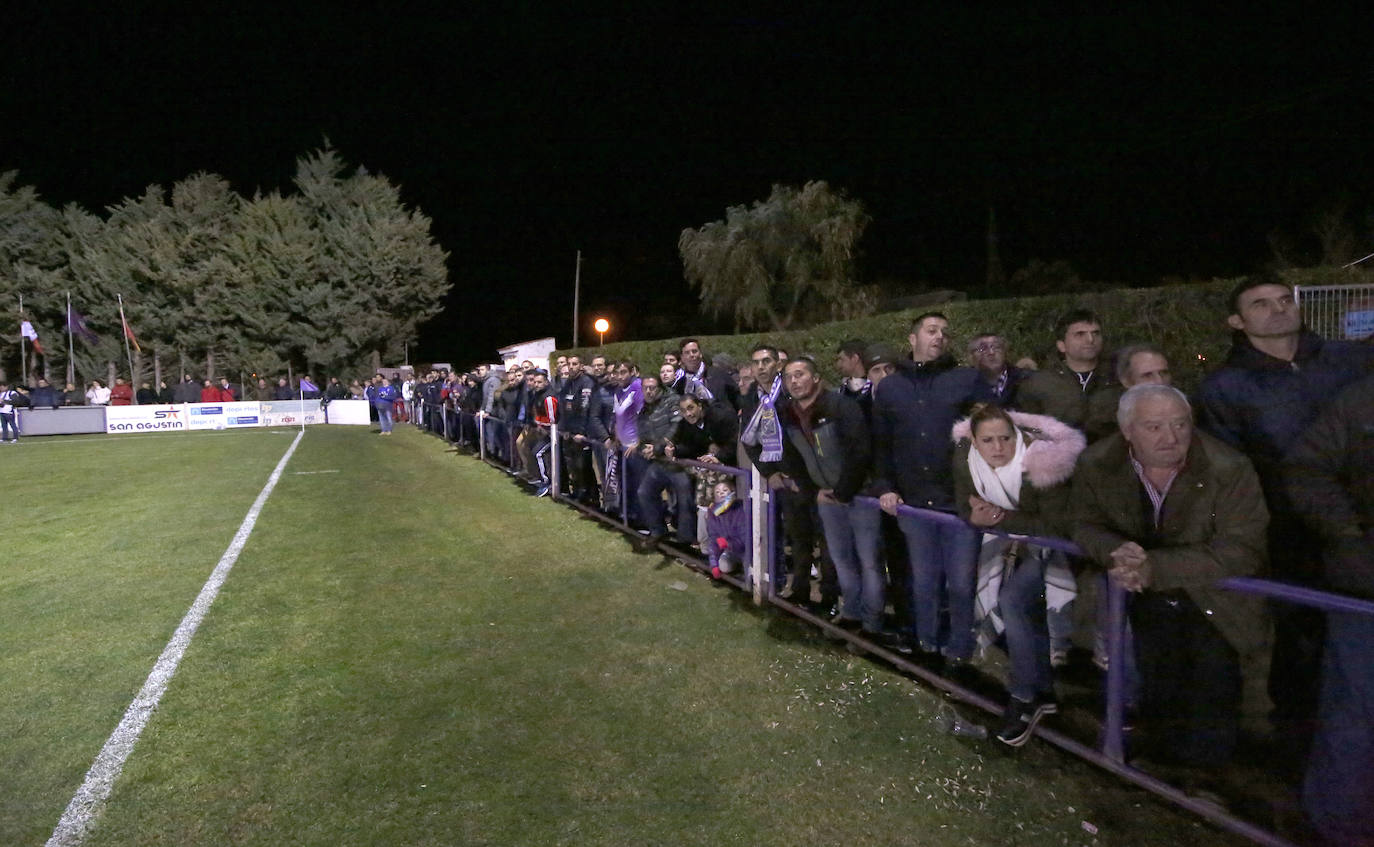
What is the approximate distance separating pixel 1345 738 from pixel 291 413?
32984 millimetres

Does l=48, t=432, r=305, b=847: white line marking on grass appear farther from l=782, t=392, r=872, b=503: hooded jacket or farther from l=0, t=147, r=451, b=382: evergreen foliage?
l=0, t=147, r=451, b=382: evergreen foliage

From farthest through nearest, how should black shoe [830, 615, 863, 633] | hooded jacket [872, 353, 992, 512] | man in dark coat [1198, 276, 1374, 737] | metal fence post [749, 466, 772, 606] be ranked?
1. metal fence post [749, 466, 772, 606]
2. black shoe [830, 615, 863, 633]
3. hooded jacket [872, 353, 992, 512]
4. man in dark coat [1198, 276, 1374, 737]

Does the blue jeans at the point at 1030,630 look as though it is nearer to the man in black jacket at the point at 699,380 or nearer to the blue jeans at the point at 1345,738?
the blue jeans at the point at 1345,738

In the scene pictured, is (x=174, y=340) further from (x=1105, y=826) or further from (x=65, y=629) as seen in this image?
(x=1105, y=826)

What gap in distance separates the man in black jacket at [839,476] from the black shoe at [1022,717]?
117 centimetres

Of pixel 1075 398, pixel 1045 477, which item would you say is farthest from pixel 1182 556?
pixel 1075 398

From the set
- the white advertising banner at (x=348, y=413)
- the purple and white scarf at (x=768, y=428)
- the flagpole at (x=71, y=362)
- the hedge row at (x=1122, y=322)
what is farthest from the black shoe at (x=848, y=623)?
the flagpole at (x=71, y=362)

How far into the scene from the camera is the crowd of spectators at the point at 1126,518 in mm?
2836

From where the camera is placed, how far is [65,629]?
18.1 ft

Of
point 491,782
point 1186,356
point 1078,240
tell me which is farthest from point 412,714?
point 1078,240

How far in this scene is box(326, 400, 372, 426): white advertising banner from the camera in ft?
101

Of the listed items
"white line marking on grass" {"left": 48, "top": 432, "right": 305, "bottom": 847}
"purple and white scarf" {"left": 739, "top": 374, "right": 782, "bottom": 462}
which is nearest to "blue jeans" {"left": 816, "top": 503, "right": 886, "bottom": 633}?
"purple and white scarf" {"left": 739, "top": 374, "right": 782, "bottom": 462}

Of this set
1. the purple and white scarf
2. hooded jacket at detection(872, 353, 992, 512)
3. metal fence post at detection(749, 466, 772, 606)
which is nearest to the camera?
hooded jacket at detection(872, 353, 992, 512)

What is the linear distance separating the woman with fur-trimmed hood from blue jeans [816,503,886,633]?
885mm
